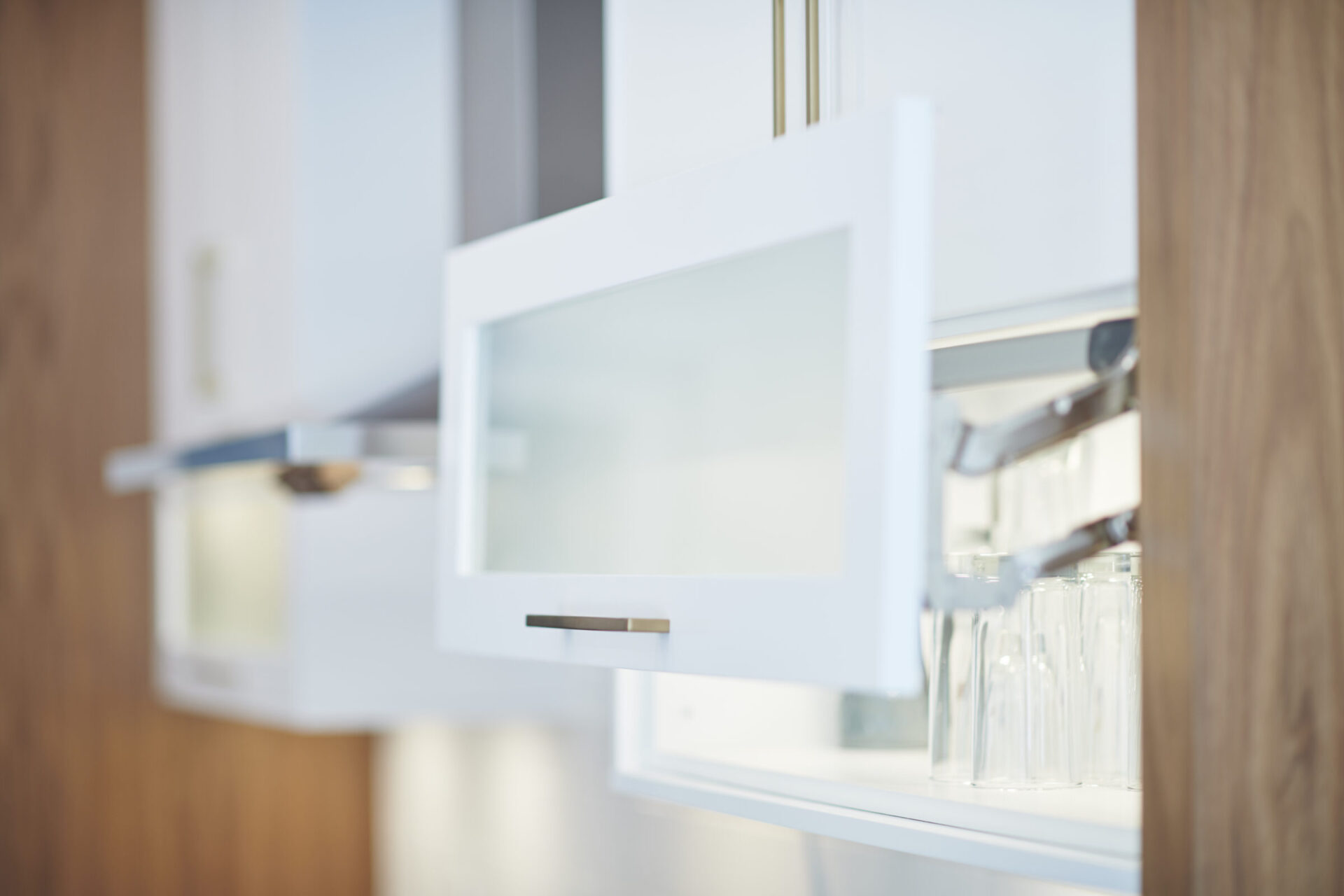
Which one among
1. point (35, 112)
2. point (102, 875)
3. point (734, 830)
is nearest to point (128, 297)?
point (35, 112)

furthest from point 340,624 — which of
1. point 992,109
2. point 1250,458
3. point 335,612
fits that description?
point 1250,458

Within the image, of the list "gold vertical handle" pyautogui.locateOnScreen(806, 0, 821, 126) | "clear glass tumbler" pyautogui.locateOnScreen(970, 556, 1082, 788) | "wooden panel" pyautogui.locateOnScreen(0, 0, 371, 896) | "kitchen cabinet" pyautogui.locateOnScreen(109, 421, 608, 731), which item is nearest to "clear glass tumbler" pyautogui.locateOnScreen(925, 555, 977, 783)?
"clear glass tumbler" pyautogui.locateOnScreen(970, 556, 1082, 788)

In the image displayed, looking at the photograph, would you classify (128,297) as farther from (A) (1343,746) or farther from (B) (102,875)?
(A) (1343,746)

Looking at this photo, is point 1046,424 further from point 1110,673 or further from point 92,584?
point 92,584

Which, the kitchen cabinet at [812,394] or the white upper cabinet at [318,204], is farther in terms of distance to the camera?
the white upper cabinet at [318,204]

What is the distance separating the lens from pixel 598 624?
80 cm

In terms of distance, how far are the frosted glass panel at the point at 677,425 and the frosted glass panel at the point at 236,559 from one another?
578 millimetres

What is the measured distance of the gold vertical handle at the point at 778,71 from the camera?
2.84 ft

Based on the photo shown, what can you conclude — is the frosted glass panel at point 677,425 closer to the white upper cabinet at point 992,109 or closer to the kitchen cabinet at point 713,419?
the kitchen cabinet at point 713,419

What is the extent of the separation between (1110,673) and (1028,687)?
53mm

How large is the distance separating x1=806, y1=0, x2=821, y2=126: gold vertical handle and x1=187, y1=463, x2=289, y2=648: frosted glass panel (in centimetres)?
82

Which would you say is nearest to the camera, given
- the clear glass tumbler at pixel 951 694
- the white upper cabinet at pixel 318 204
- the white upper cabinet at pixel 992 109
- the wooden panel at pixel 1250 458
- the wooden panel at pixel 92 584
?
the wooden panel at pixel 1250 458

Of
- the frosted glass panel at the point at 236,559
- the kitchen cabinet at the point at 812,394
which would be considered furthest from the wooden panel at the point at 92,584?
the kitchen cabinet at the point at 812,394

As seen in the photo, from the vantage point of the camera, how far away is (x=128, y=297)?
2080 mm
